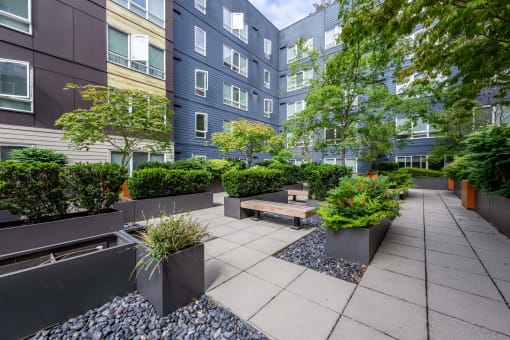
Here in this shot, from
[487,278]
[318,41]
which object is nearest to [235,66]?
[318,41]

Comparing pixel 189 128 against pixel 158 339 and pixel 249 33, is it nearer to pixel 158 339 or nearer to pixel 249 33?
pixel 249 33

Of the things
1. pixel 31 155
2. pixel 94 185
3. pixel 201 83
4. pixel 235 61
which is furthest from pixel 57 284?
pixel 235 61

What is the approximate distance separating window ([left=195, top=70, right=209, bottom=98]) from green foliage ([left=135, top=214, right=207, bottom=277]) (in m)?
13.0

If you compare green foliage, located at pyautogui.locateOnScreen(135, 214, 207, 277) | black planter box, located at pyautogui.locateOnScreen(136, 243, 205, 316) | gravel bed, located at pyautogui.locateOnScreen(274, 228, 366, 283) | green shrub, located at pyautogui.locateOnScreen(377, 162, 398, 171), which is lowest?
gravel bed, located at pyautogui.locateOnScreen(274, 228, 366, 283)

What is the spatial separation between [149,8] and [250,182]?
37.0 ft

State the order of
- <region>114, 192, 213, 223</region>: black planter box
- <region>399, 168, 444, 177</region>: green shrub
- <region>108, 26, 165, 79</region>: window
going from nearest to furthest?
<region>114, 192, 213, 223</region>: black planter box < <region>108, 26, 165, 79</region>: window < <region>399, 168, 444, 177</region>: green shrub

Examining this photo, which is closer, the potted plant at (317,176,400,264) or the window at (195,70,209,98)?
the potted plant at (317,176,400,264)

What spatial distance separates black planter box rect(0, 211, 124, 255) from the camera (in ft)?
11.1

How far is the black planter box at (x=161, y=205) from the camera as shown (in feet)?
18.1

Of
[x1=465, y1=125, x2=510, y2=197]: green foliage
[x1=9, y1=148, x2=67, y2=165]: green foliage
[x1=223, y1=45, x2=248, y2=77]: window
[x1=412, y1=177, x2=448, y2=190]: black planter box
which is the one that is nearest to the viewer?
[x1=465, y1=125, x2=510, y2=197]: green foliage

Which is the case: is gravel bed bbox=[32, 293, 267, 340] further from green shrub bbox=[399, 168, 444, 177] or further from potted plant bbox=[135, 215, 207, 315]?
green shrub bbox=[399, 168, 444, 177]

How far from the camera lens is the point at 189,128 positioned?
13211 millimetres

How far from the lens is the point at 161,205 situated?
241 inches

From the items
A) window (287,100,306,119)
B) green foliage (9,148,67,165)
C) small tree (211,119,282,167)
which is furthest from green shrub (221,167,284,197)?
window (287,100,306,119)
